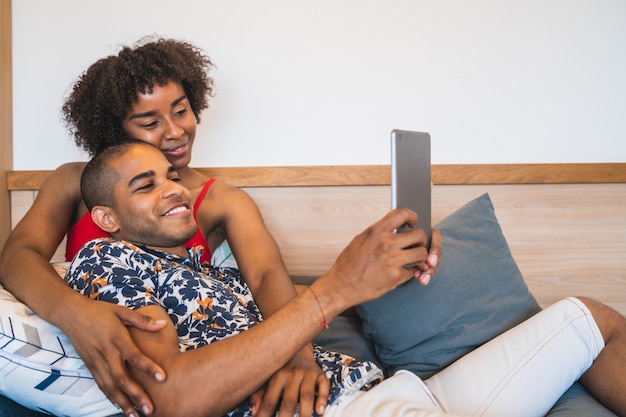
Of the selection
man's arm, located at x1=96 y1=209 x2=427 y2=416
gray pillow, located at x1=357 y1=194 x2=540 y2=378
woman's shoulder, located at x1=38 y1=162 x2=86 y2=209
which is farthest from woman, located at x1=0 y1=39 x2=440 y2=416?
gray pillow, located at x1=357 y1=194 x2=540 y2=378

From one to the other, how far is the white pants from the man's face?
0.52m

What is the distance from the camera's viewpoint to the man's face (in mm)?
1242

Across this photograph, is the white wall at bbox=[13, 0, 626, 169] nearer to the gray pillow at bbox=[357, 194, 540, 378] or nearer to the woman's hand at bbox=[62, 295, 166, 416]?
the gray pillow at bbox=[357, 194, 540, 378]

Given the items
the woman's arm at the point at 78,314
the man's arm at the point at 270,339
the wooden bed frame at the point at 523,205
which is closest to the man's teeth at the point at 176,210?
the woman's arm at the point at 78,314

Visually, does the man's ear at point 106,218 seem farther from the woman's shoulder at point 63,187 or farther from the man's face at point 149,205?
the woman's shoulder at point 63,187

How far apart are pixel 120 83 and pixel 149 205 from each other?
0.44m

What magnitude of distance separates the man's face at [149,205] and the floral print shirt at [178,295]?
4 centimetres

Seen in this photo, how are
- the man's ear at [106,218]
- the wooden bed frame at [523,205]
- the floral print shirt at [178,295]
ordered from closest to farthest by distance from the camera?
the floral print shirt at [178,295], the man's ear at [106,218], the wooden bed frame at [523,205]

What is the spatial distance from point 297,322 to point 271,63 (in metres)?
1.16

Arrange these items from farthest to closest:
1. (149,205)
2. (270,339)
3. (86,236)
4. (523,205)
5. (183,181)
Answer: (523,205) < (183,181) < (86,236) < (149,205) < (270,339)

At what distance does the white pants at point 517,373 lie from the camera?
1062mm

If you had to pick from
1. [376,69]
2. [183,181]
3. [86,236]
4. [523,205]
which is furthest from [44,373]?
[523,205]

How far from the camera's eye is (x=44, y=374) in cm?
99

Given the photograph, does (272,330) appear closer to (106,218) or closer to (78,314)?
(78,314)
